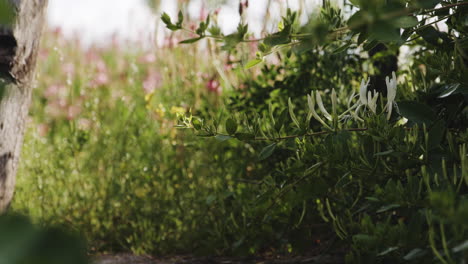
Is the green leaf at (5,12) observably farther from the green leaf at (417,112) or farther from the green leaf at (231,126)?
the green leaf at (417,112)

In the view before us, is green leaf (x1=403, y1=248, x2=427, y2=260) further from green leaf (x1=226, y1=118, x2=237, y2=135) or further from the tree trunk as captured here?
the tree trunk

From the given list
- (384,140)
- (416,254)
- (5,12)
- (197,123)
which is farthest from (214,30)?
(5,12)

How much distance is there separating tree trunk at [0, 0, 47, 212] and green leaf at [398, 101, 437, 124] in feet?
3.29

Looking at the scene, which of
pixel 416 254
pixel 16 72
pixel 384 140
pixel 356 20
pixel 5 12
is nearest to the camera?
pixel 5 12

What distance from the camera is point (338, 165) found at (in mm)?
1156

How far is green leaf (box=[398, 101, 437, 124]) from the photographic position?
111 cm

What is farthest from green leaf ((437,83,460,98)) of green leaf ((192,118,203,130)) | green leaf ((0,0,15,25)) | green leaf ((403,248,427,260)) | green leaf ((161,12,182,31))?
green leaf ((0,0,15,25))

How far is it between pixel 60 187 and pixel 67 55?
2935mm

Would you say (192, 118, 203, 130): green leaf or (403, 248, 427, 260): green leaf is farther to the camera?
(192, 118, 203, 130): green leaf

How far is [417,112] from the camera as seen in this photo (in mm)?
1124

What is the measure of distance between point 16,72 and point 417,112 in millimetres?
1092

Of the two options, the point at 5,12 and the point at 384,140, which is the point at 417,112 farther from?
the point at 5,12

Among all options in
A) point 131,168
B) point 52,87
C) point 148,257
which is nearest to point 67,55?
point 52,87

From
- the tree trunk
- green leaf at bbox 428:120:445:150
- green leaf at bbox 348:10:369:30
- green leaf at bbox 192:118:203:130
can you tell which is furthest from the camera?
the tree trunk
